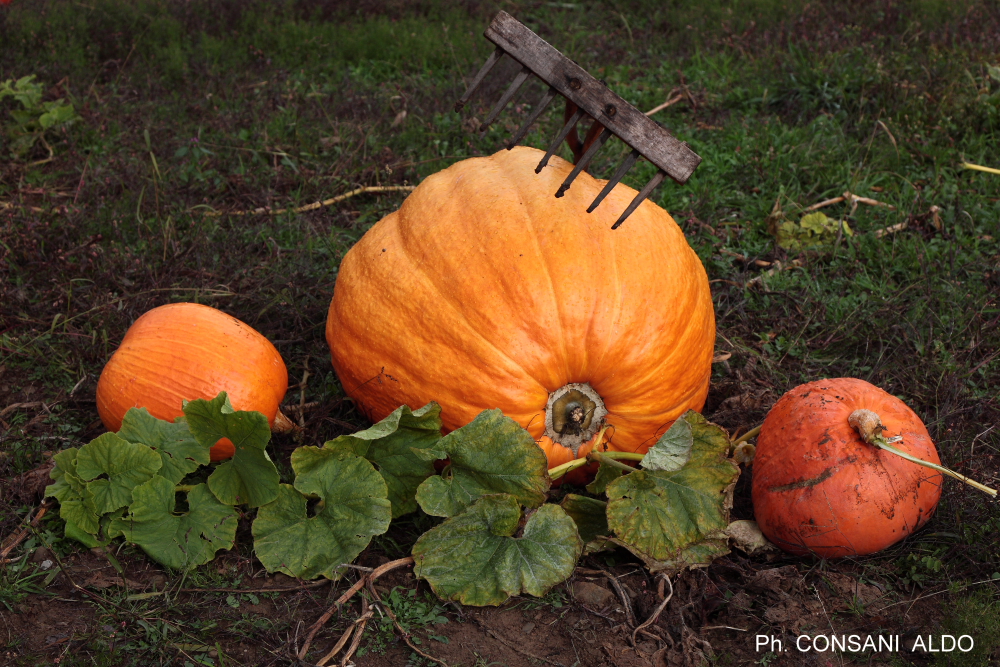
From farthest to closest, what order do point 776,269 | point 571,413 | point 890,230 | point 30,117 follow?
1. point 30,117
2. point 890,230
3. point 776,269
4. point 571,413

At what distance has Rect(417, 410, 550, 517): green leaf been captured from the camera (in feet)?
8.16

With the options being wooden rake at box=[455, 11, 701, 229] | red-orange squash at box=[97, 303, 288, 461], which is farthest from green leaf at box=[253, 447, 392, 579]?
wooden rake at box=[455, 11, 701, 229]

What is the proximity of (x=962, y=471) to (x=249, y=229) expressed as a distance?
315cm

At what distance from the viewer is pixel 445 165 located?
4762 mm

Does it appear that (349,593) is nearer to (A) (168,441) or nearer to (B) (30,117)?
(A) (168,441)

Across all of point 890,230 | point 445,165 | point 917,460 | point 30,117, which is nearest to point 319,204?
point 445,165

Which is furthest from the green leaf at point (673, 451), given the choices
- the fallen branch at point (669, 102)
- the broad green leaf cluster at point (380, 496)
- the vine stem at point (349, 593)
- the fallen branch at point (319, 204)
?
the fallen branch at point (669, 102)

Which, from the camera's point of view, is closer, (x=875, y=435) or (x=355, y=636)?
(x=355, y=636)

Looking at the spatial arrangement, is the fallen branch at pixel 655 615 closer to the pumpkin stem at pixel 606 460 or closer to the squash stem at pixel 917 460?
the pumpkin stem at pixel 606 460

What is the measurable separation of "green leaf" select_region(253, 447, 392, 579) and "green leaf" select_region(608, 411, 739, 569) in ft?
2.23

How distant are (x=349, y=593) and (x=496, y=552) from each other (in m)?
0.41

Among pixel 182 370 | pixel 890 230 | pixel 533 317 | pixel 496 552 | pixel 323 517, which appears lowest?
pixel 182 370

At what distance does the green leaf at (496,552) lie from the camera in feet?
7.69

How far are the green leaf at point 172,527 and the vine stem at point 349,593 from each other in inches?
15.3
